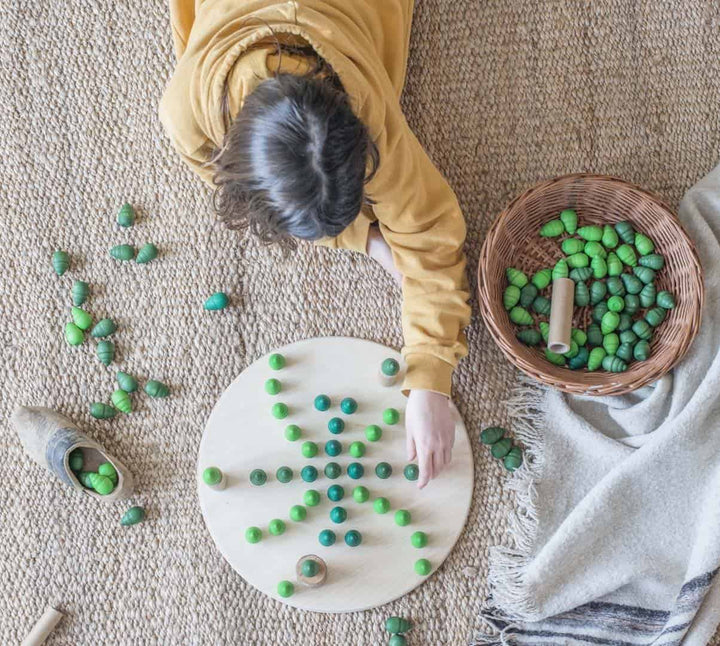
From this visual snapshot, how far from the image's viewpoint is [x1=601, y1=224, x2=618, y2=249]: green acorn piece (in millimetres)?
1061

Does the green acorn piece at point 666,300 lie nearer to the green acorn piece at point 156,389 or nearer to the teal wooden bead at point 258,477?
the teal wooden bead at point 258,477

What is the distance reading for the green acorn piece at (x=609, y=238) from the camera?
3.48 ft

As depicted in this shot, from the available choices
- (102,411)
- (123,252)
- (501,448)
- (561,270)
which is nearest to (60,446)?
(102,411)

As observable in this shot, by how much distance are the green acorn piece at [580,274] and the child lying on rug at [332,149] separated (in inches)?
6.1

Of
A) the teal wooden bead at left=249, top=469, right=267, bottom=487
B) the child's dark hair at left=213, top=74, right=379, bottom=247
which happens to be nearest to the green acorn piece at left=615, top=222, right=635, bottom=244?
the child's dark hair at left=213, top=74, right=379, bottom=247

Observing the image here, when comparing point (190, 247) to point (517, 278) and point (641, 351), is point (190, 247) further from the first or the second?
Answer: point (641, 351)

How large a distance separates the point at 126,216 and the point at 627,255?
2.36 feet

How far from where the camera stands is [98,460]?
1.10 metres

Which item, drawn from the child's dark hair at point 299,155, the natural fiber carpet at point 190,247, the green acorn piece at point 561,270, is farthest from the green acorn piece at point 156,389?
the green acorn piece at point 561,270

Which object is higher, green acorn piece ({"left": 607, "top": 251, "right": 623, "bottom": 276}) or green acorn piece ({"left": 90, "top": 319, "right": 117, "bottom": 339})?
green acorn piece ({"left": 607, "top": 251, "right": 623, "bottom": 276})

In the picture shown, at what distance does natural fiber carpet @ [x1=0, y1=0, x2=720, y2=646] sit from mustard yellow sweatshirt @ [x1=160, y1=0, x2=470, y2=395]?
0.12m

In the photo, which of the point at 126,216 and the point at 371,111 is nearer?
the point at 371,111

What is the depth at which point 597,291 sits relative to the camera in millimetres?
1050

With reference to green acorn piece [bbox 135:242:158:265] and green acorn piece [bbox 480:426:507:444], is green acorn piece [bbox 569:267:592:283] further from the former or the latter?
green acorn piece [bbox 135:242:158:265]
